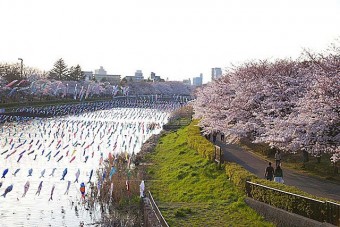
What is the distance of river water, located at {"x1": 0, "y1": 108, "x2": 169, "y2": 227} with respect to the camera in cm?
1989

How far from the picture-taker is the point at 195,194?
19938 millimetres

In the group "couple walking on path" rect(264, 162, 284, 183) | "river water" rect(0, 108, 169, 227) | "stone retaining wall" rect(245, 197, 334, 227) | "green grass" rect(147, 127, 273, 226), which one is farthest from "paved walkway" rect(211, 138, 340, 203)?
"river water" rect(0, 108, 169, 227)

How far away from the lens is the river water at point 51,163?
65.3ft

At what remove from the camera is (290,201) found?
43.9 ft

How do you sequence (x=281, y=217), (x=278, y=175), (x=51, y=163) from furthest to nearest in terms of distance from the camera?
(x=51, y=163), (x=278, y=175), (x=281, y=217)

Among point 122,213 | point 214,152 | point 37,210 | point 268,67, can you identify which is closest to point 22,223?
point 37,210

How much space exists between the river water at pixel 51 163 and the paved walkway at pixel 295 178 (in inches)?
348

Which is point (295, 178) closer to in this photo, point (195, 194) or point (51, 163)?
point (195, 194)

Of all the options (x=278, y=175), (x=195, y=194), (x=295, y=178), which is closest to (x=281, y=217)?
(x=278, y=175)

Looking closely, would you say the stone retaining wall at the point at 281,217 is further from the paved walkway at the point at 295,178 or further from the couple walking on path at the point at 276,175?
the paved walkway at the point at 295,178

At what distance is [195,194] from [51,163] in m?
16.5

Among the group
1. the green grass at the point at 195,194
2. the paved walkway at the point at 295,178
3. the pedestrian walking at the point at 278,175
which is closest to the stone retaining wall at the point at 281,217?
the green grass at the point at 195,194

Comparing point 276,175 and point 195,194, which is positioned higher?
point 276,175

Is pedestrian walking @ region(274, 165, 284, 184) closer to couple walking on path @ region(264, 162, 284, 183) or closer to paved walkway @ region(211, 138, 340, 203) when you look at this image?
couple walking on path @ region(264, 162, 284, 183)
